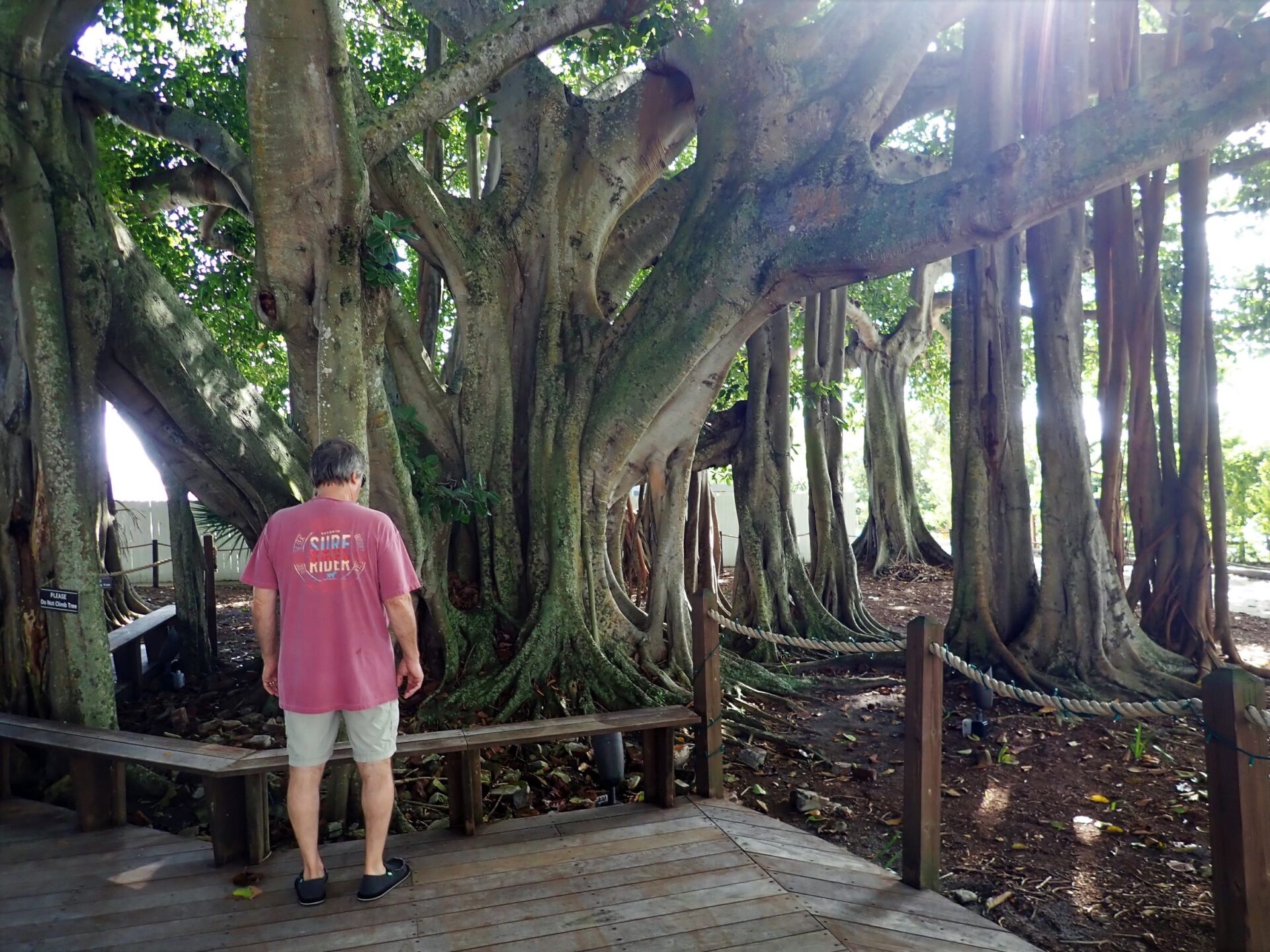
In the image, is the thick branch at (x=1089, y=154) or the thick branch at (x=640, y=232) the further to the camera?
the thick branch at (x=640, y=232)

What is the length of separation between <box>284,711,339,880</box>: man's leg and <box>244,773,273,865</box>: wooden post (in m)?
0.47

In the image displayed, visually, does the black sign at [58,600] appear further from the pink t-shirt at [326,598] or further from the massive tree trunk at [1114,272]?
the massive tree trunk at [1114,272]

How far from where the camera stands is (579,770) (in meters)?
4.73

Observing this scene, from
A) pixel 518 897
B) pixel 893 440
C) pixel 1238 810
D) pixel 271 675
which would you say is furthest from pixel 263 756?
pixel 893 440

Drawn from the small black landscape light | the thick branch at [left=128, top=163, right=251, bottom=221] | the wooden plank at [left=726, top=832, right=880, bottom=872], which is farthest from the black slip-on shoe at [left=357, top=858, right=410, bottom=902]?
the thick branch at [left=128, top=163, right=251, bottom=221]

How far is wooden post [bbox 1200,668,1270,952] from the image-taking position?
6.76 feet

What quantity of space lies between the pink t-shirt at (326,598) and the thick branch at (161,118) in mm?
2949

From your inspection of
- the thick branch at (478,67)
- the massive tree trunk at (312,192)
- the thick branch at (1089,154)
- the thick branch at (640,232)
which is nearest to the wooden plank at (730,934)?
the massive tree trunk at (312,192)

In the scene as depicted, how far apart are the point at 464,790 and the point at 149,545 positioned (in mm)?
14222

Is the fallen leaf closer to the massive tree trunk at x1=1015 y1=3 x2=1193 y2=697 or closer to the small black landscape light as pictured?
the small black landscape light

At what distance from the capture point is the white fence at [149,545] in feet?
48.8

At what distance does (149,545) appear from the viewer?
15.2 metres

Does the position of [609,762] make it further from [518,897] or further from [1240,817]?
A: [1240,817]

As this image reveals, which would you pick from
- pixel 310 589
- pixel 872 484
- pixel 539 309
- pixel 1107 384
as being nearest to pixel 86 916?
pixel 310 589
